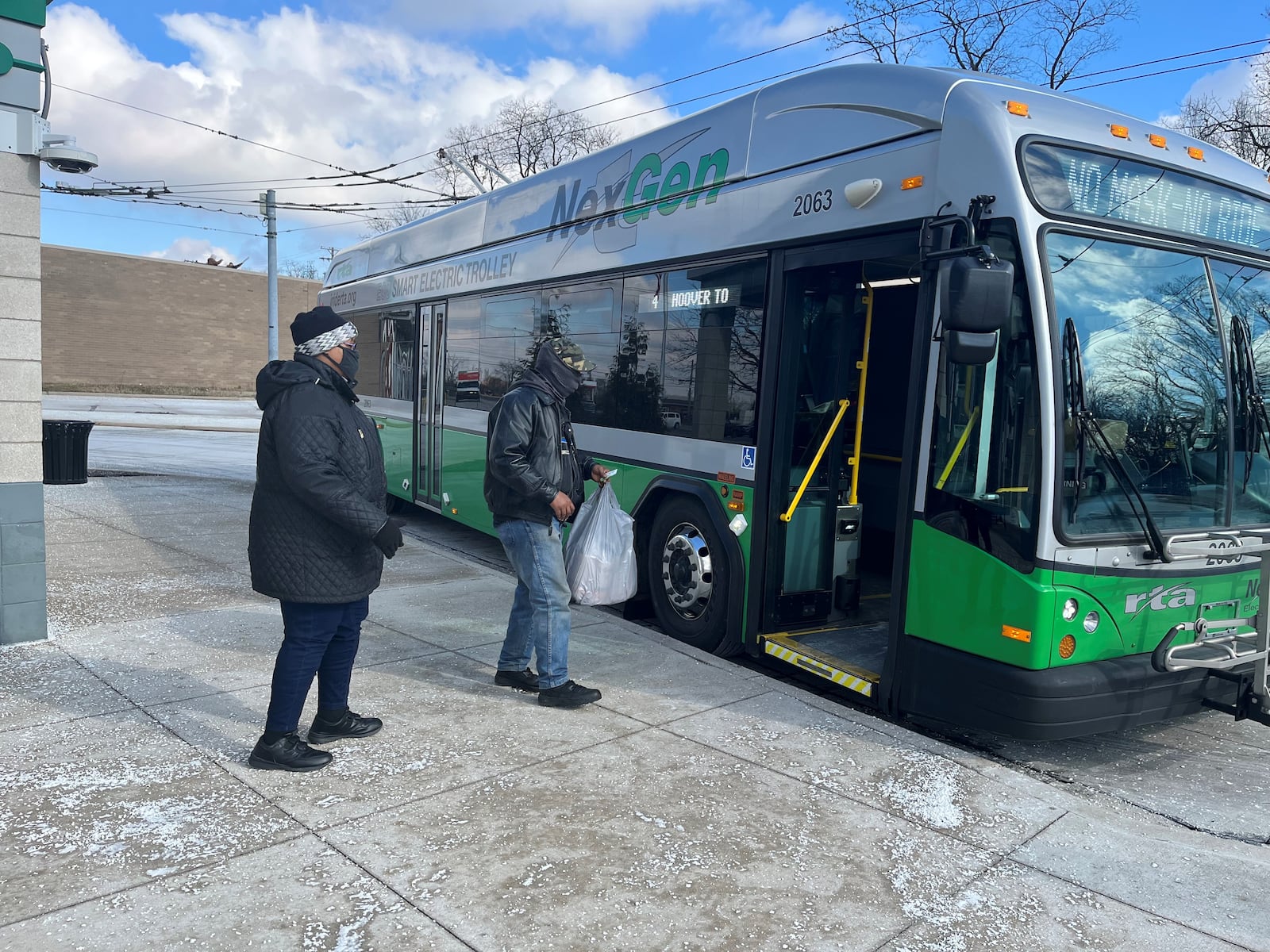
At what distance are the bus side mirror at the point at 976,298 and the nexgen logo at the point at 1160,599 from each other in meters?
1.38

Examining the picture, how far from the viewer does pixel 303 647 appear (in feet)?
13.3

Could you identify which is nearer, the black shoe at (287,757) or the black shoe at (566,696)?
the black shoe at (287,757)

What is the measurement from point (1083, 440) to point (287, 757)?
3619 millimetres

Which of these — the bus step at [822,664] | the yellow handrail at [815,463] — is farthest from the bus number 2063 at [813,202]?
the bus step at [822,664]

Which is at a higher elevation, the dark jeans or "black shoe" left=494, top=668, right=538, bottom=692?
the dark jeans

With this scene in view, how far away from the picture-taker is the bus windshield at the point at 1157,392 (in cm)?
438

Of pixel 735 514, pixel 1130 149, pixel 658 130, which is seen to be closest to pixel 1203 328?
pixel 1130 149


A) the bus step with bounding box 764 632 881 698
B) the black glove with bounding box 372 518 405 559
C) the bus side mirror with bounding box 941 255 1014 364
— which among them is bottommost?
the bus step with bounding box 764 632 881 698

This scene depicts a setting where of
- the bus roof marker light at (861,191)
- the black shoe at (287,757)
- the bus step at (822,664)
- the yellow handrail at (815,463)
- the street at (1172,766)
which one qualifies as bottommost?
the street at (1172,766)

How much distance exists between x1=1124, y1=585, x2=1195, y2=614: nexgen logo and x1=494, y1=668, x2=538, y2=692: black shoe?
2908mm

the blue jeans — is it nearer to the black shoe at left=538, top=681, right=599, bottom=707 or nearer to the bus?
the black shoe at left=538, top=681, right=599, bottom=707

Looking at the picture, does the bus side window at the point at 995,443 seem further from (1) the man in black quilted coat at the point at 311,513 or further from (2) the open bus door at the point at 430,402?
(2) the open bus door at the point at 430,402

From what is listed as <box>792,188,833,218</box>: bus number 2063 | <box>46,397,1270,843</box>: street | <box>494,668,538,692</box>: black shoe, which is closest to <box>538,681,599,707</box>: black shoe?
<box>494,668,538,692</box>: black shoe

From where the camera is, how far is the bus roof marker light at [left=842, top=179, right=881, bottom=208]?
16.4 ft
